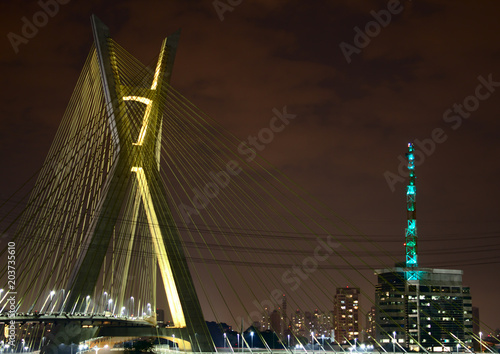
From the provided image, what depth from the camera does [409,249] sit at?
4080 inches

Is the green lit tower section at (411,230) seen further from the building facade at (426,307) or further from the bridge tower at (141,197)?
the bridge tower at (141,197)

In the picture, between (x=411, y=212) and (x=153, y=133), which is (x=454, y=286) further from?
(x=153, y=133)

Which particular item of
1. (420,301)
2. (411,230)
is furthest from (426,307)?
(411,230)

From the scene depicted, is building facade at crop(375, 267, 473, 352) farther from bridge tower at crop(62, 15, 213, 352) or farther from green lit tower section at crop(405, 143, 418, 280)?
bridge tower at crop(62, 15, 213, 352)

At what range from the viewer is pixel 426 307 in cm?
11144

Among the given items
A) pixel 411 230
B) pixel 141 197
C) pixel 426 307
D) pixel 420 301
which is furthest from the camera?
pixel 426 307

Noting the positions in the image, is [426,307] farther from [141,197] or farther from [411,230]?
[141,197]

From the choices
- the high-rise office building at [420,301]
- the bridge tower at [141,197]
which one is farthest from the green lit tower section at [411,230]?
the bridge tower at [141,197]

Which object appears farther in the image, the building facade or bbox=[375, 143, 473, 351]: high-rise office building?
the building facade

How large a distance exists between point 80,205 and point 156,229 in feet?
18.9

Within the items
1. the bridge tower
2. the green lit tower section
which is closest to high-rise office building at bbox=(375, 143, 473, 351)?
the green lit tower section

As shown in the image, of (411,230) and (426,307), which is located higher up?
(411,230)

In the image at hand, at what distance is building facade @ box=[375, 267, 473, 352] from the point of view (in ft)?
356

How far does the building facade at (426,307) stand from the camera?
108625 millimetres
